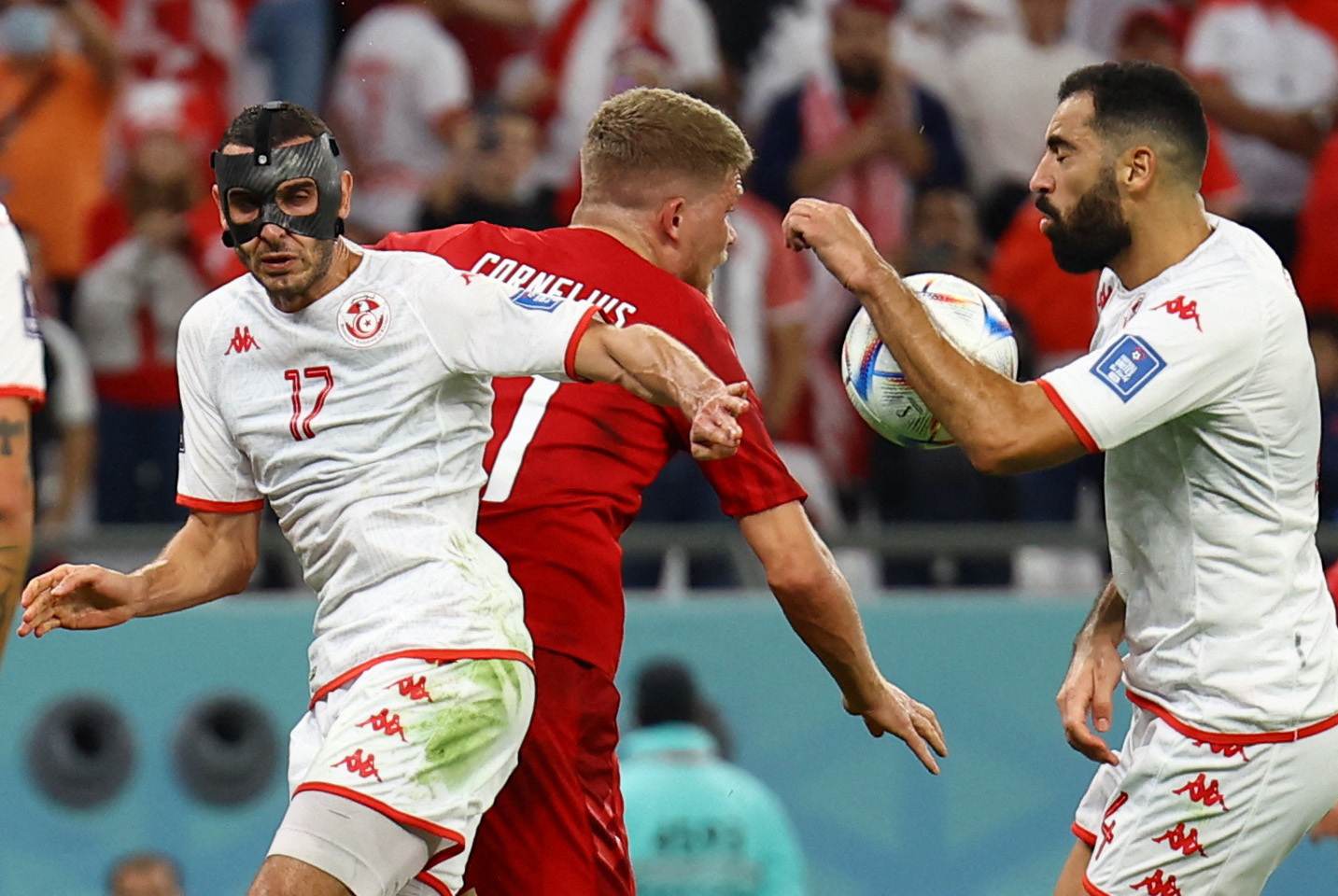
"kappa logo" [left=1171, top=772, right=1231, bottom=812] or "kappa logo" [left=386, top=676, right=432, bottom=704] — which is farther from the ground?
"kappa logo" [left=386, top=676, right=432, bottom=704]

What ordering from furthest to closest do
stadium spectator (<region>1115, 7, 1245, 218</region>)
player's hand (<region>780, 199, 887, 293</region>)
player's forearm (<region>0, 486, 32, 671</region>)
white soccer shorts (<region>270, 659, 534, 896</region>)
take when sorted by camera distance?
stadium spectator (<region>1115, 7, 1245, 218</region>), player's hand (<region>780, 199, 887, 293</region>), player's forearm (<region>0, 486, 32, 671</region>), white soccer shorts (<region>270, 659, 534, 896</region>)

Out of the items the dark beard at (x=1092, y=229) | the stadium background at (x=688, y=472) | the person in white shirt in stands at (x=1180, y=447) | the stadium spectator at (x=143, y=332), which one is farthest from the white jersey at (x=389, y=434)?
the stadium spectator at (x=143, y=332)

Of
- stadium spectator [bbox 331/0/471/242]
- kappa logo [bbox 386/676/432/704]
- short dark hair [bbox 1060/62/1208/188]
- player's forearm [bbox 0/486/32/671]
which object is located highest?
stadium spectator [bbox 331/0/471/242]

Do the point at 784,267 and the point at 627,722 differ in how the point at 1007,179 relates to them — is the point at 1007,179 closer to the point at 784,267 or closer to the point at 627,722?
the point at 784,267

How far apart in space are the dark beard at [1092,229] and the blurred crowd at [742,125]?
386 centimetres

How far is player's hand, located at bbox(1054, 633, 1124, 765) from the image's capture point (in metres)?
4.86

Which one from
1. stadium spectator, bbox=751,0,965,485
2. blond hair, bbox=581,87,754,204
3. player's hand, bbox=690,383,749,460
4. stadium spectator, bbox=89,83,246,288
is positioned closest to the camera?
player's hand, bbox=690,383,749,460

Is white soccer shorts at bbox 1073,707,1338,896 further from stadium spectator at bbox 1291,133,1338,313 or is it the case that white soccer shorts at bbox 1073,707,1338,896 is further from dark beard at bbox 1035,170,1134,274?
stadium spectator at bbox 1291,133,1338,313

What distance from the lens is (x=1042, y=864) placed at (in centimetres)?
830

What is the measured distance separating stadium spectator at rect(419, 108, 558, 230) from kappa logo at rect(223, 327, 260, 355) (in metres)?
4.35

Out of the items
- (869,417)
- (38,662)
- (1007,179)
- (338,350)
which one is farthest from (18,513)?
(1007,179)

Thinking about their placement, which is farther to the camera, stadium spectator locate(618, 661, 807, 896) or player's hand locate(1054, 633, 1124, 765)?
stadium spectator locate(618, 661, 807, 896)

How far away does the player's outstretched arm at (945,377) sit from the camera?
14.4 feet

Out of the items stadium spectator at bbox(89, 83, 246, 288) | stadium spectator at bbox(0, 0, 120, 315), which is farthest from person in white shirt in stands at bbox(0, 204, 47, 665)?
stadium spectator at bbox(0, 0, 120, 315)
